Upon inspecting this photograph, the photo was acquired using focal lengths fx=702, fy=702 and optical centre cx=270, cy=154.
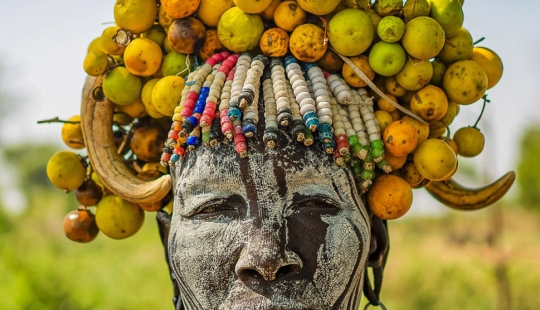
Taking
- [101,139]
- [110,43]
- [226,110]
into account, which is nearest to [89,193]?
[101,139]

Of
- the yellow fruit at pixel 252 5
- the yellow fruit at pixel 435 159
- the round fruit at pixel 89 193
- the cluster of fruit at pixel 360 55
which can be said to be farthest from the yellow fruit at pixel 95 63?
the yellow fruit at pixel 435 159

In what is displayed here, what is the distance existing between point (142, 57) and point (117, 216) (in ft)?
2.78

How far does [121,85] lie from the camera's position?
3.42m

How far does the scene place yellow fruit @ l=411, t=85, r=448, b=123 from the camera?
3.18 metres

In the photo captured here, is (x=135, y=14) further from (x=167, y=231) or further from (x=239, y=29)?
(x=167, y=231)

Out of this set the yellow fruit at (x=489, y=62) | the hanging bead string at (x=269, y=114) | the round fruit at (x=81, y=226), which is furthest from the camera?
the round fruit at (x=81, y=226)

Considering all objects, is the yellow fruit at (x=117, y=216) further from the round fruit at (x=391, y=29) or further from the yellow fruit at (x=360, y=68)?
the round fruit at (x=391, y=29)

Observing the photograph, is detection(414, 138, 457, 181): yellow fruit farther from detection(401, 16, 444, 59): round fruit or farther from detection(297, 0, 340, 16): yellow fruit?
detection(297, 0, 340, 16): yellow fruit

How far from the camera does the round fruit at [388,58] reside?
10.2 feet

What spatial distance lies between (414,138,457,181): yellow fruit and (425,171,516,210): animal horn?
22.3 inches

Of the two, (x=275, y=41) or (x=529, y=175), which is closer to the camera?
(x=275, y=41)

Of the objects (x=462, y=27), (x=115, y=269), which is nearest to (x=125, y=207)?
(x=462, y=27)

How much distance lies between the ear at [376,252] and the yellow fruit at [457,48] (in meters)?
0.84

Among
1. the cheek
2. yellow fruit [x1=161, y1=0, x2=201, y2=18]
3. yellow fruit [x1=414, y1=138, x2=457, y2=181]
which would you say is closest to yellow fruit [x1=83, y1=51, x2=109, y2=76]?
yellow fruit [x1=161, y1=0, x2=201, y2=18]
